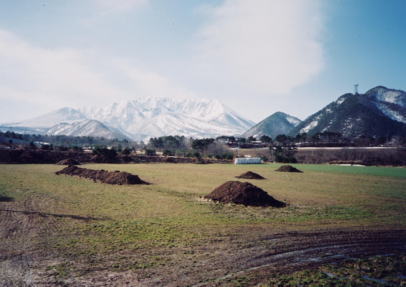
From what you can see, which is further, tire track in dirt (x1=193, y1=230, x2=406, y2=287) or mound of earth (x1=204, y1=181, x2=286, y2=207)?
mound of earth (x1=204, y1=181, x2=286, y2=207)

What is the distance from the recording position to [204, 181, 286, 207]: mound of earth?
21.4 meters

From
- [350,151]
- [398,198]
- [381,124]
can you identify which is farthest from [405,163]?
[381,124]

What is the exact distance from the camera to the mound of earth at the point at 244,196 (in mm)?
21445

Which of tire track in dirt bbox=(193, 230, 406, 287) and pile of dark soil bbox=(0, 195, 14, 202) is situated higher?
pile of dark soil bbox=(0, 195, 14, 202)

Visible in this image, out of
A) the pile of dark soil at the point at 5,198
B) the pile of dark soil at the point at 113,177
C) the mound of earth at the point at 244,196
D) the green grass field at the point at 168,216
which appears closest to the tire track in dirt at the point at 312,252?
the green grass field at the point at 168,216

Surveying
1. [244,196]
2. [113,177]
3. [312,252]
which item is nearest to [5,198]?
[113,177]

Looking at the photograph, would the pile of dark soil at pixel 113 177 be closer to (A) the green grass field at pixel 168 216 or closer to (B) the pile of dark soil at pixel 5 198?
(A) the green grass field at pixel 168 216

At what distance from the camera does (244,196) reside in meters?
21.9

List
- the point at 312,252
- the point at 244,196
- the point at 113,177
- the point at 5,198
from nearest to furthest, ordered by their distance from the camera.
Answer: the point at 312,252 < the point at 5,198 < the point at 244,196 < the point at 113,177

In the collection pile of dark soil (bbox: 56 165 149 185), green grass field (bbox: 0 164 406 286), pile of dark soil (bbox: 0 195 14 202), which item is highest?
pile of dark soil (bbox: 56 165 149 185)

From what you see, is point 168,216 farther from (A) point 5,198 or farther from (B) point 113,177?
(B) point 113,177

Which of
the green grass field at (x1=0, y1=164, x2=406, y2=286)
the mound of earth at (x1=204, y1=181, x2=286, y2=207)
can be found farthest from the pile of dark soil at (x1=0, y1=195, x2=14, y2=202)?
the mound of earth at (x1=204, y1=181, x2=286, y2=207)

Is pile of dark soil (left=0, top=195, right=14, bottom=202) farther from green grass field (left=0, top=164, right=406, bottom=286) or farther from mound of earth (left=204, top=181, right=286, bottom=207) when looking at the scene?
mound of earth (left=204, top=181, right=286, bottom=207)

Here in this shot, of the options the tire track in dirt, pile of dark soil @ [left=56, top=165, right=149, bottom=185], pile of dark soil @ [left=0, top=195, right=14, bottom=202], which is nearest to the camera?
the tire track in dirt
